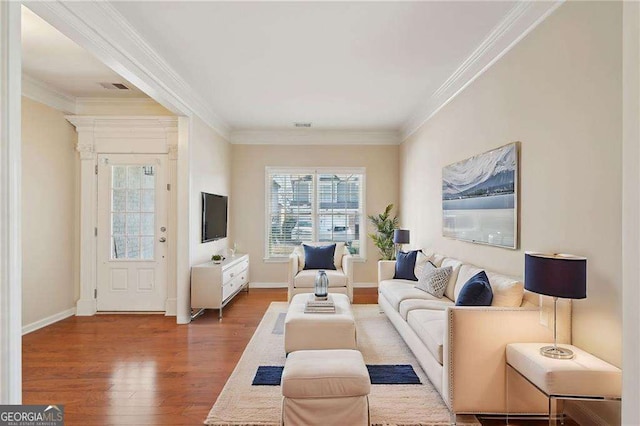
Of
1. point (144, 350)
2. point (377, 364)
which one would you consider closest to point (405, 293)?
point (377, 364)

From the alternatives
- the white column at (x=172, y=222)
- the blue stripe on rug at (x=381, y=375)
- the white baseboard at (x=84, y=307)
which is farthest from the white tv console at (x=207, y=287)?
the blue stripe on rug at (x=381, y=375)

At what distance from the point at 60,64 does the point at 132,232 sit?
2.21m

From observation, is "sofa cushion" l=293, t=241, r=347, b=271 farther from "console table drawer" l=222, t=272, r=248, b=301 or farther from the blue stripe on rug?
the blue stripe on rug

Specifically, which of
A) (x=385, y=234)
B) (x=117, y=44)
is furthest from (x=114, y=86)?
(x=385, y=234)

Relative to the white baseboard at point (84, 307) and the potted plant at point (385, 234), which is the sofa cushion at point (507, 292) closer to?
the potted plant at point (385, 234)

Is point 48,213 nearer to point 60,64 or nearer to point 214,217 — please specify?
point 60,64

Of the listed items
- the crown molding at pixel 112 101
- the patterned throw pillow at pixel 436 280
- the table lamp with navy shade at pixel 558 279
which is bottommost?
the patterned throw pillow at pixel 436 280

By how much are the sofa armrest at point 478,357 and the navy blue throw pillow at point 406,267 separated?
2458 mm

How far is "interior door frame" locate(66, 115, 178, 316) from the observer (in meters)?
5.14

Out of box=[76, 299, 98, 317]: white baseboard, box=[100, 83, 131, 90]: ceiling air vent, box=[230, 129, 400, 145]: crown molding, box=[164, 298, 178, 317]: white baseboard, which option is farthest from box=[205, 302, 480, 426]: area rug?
box=[230, 129, 400, 145]: crown molding

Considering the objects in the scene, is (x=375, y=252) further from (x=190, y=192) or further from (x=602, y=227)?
(x=602, y=227)

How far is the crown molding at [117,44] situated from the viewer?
2504 mm

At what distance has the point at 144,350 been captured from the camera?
151 inches

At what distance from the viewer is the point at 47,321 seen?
4711 mm
